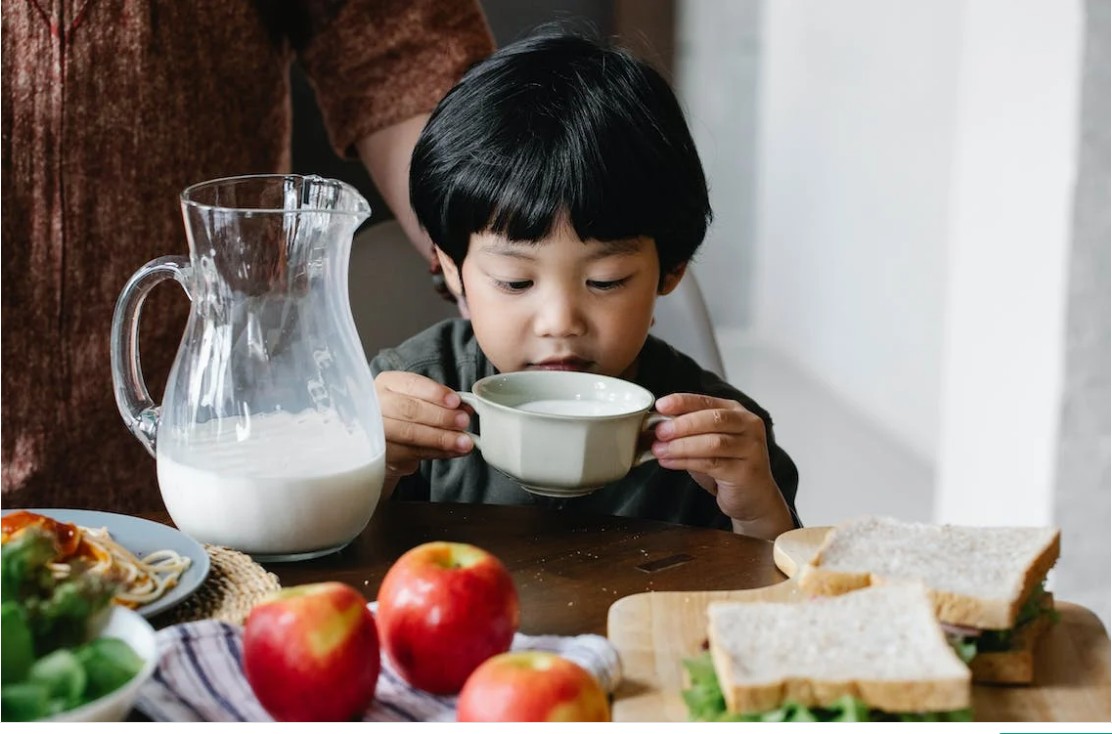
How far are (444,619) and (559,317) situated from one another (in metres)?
0.52

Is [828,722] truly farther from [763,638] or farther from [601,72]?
[601,72]

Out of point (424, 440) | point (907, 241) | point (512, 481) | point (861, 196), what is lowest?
point (512, 481)

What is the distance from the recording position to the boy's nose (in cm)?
123

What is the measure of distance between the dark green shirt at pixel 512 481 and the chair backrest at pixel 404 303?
183 millimetres

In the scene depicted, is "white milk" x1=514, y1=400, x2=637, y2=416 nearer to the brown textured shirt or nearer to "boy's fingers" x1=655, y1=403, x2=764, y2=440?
"boy's fingers" x1=655, y1=403, x2=764, y2=440

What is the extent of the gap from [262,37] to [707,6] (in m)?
3.41

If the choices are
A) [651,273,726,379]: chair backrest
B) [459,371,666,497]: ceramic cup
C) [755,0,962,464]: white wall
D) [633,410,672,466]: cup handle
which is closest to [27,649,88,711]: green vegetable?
[459,371,666,497]: ceramic cup

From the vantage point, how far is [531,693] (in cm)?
66

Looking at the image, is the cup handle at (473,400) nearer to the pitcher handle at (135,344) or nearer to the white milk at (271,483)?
the white milk at (271,483)

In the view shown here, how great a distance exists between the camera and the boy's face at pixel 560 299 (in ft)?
4.08

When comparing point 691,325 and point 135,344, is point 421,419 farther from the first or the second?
point 691,325

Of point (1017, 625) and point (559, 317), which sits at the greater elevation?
point (559, 317)

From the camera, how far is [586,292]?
1254mm

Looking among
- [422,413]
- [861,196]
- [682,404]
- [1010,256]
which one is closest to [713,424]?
[682,404]
